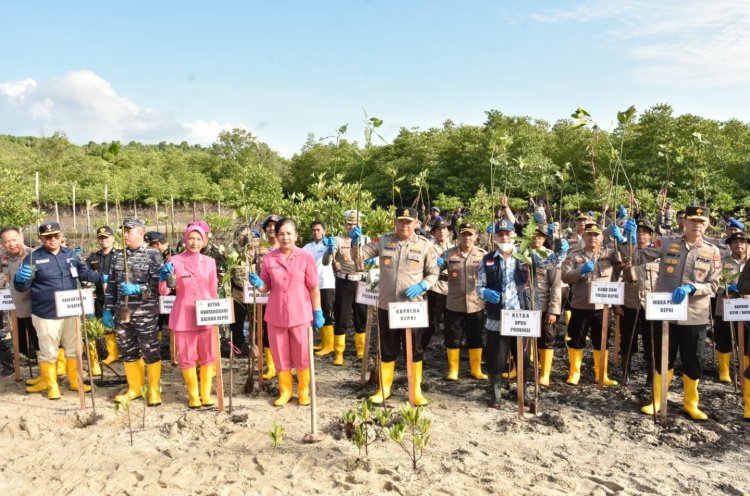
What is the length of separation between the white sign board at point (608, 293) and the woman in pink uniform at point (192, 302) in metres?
3.96

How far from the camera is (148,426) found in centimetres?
491

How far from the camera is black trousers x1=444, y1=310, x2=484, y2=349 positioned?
21.0 feet

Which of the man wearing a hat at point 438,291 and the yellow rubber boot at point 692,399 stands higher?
the man wearing a hat at point 438,291

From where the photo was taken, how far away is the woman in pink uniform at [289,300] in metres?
5.19

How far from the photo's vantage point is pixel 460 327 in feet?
21.2

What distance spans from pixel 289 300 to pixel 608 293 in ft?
10.8

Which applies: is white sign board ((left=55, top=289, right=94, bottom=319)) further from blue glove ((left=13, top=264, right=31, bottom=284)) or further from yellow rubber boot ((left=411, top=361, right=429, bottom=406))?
yellow rubber boot ((left=411, top=361, right=429, bottom=406))

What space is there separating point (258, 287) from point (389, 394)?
1.81m

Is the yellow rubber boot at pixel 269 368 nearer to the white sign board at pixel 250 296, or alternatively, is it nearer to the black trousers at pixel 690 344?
the white sign board at pixel 250 296

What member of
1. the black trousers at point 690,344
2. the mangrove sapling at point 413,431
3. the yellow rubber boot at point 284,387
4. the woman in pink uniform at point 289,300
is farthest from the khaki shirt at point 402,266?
the black trousers at point 690,344

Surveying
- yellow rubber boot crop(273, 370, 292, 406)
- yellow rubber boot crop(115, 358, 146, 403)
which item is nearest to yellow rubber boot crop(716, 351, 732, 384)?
yellow rubber boot crop(273, 370, 292, 406)

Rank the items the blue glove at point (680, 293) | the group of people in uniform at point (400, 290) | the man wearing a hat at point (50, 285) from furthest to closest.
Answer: the man wearing a hat at point (50, 285)
the group of people in uniform at point (400, 290)
the blue glove at point (680, 293)

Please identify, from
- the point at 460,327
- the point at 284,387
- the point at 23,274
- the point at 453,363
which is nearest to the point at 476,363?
the point at 453,363

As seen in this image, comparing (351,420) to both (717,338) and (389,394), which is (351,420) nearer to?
(389,394)
